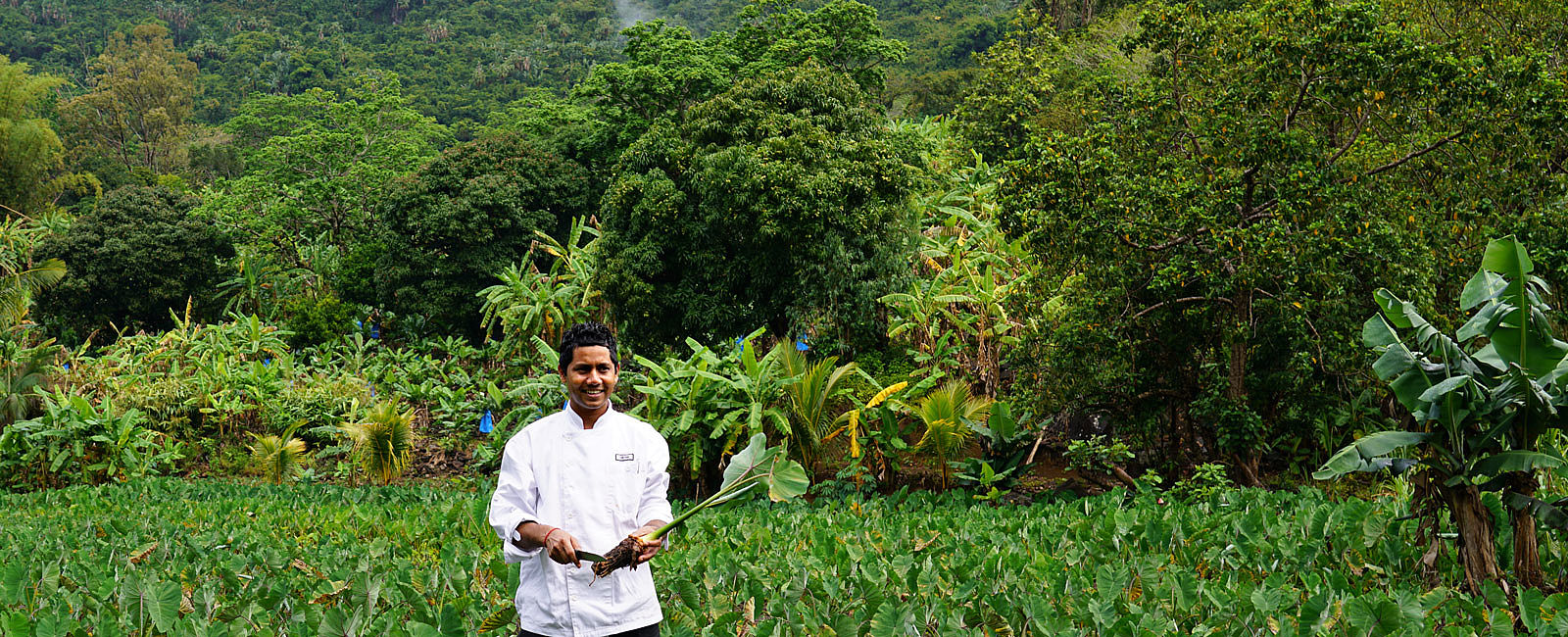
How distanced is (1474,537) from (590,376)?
11.3 feet

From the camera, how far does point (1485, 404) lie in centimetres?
412

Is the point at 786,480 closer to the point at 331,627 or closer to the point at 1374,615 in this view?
the point at 331,627

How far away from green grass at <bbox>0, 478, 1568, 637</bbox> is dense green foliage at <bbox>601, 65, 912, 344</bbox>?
164 inches

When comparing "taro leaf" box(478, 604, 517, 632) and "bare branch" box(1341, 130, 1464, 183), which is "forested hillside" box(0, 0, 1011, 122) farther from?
"taro leaf" box(478, 604, 517, 632)

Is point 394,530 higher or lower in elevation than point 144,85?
higher

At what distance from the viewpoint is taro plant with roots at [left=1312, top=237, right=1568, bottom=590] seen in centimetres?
405

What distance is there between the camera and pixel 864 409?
893cm

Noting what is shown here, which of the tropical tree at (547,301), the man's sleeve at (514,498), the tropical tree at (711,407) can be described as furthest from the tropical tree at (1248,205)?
the tropical tree at (547,301)

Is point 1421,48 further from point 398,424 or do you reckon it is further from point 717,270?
point 398,424

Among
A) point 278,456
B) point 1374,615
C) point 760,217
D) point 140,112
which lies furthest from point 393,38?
point 1374,615

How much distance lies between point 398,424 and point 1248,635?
8.70 metres

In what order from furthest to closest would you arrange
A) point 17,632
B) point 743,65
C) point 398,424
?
point 743,65
point 398,424
point 17,632

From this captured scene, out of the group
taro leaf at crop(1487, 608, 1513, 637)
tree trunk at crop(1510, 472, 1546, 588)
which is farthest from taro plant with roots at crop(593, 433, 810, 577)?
tree trunk at crop(1510, 472, 1546, 588)

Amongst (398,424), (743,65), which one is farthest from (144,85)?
(398,424)
